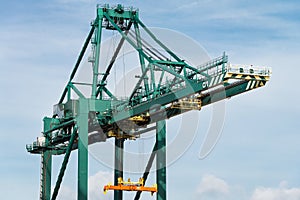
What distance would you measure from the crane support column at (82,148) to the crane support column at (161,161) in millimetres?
5492

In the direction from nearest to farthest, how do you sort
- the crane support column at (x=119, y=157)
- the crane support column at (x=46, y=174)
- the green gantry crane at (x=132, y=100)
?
the green gantry crane at (x=132, y=100) < the crane support column at (x=119, y=157) < the crane support column at (x=46, y=174)

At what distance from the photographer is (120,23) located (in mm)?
55125

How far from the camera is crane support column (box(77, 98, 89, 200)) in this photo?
169ft

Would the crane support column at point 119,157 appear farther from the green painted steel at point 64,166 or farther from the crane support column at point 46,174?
the crane support column at point 46,174

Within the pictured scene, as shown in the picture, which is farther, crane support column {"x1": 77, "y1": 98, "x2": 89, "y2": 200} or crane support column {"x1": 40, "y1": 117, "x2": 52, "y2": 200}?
crane support column {"x1": 40, "y1": 117, "x2": 52, "y2": 200}

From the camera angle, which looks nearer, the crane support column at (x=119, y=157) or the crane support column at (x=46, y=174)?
the crane support column at (x=119, y=157)

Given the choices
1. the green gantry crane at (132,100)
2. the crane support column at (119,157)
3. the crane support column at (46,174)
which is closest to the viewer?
the green gantry crane at (132,100)

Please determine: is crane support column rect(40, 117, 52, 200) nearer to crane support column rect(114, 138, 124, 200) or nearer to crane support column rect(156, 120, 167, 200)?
crane support column rect(114, 138, 124, 200)

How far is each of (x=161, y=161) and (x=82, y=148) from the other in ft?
19.9

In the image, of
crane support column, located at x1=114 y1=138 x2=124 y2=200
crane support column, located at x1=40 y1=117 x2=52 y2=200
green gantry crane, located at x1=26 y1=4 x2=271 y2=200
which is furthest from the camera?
crane support column, located at x1=40 y1=117 x2=52 y2=200

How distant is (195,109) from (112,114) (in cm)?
746

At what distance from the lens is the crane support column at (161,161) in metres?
54.1

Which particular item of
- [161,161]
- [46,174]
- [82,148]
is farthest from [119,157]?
[46,174]

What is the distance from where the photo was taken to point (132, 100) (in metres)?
49.7
